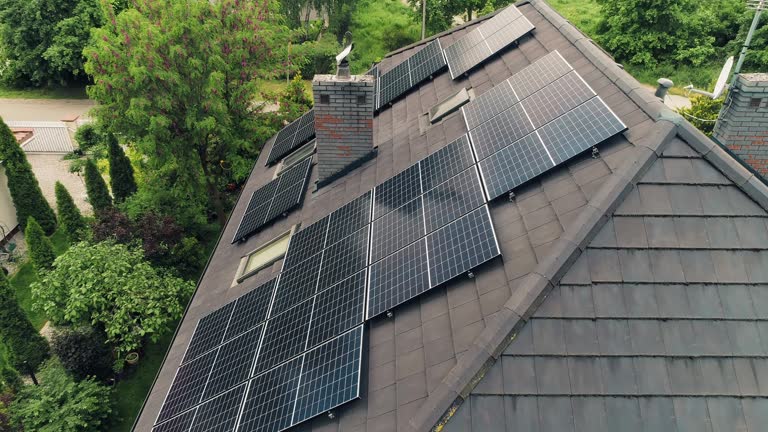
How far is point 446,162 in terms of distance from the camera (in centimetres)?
1283

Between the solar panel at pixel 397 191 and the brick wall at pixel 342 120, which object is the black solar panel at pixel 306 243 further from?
the brick wall at pixel 342 120

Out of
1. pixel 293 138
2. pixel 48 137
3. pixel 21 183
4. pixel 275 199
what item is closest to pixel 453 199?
pixel 275 199

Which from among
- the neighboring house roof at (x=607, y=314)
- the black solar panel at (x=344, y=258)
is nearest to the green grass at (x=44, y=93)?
the black solar panel at (x=344, y=258)

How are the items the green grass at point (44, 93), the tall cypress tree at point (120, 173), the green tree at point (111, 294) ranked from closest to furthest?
the green tree at point (111, 294), the tall cypress tree at point (120, 173), the green grass at point (44, 93)

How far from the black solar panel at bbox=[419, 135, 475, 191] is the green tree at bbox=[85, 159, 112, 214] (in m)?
20.7

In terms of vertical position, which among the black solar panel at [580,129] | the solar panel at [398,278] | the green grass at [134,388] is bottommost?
the green grass at [134,388]

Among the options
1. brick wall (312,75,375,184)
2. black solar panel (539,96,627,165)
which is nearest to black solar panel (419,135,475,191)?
black solar panel (539,96,627,165)

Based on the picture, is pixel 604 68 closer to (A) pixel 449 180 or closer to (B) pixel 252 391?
(A) pixel 449 180

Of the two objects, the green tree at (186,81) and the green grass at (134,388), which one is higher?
the green tree at (186,81)

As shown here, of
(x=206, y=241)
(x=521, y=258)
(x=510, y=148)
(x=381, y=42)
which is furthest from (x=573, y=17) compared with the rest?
(x=521, y=258)

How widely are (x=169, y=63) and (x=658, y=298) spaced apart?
2037 centimetres

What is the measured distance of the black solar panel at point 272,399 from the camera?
928cm

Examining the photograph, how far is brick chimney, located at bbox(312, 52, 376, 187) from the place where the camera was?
14711 mm

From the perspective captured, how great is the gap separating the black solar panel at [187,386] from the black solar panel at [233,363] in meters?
0.23
